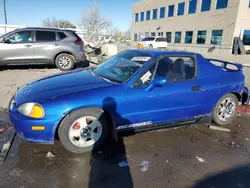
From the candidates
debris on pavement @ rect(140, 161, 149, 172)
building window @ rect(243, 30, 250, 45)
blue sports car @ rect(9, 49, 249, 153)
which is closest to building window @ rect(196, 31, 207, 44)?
building window @ rect(243, 30, 250, 45)

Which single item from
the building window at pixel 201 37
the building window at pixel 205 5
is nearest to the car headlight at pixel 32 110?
the building window at pixel 201 37

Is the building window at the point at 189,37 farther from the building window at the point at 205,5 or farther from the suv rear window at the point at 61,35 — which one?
the suv rear window at the point at 61,35

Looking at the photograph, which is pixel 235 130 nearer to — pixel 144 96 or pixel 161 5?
pixel 144 96

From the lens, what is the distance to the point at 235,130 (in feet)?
13.2

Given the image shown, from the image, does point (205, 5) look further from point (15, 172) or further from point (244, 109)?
point (15, 172)

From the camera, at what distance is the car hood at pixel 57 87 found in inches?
110

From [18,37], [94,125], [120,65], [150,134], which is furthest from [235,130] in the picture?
[18,37]

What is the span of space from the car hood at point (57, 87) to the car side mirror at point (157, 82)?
603 millimetres

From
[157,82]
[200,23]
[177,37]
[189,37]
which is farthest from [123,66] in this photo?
[177,37]

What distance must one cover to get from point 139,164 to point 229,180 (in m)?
1.15

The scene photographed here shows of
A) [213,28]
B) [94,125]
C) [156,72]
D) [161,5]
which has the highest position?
[161,5]

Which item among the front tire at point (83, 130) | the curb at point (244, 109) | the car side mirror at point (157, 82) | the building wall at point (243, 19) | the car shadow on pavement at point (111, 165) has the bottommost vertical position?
the car shadow on pavement at point (111, 165)

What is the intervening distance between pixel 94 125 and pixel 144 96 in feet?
2.80

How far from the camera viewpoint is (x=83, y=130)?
2.90 m
